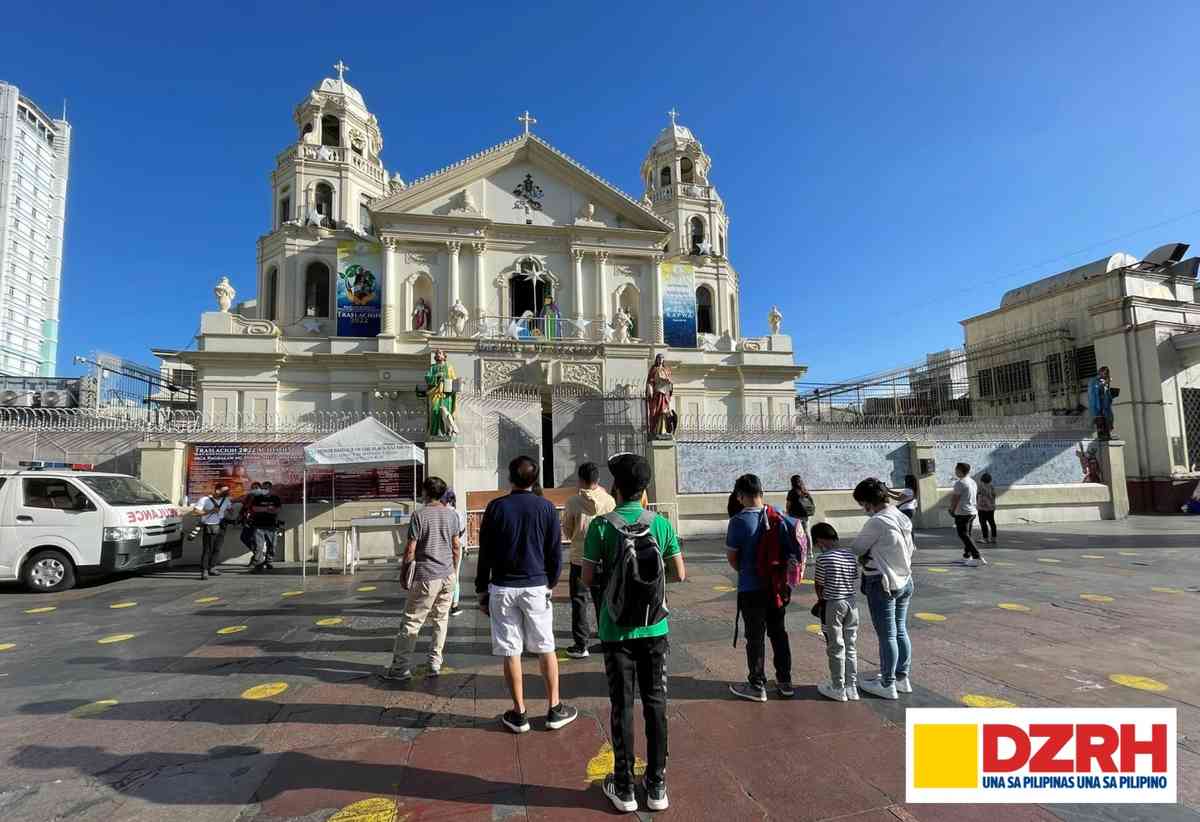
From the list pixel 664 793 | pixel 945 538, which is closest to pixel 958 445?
pixel 945 538

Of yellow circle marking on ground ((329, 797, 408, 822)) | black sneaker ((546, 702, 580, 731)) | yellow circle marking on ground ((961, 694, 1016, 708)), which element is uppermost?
black sneaker ((546, 702, 580, 731))

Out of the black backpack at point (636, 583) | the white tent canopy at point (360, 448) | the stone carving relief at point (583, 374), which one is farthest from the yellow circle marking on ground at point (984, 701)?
the stone carving relief at point (583, 374)

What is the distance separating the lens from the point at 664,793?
2709 millimetres

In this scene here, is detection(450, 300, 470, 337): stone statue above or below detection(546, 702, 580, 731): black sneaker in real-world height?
above

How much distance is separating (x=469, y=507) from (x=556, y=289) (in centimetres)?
1443

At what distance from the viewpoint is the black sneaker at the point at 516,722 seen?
139 inches

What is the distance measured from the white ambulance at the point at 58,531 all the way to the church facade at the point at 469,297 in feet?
36.5

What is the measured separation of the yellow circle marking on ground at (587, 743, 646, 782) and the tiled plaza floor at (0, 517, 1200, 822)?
13mm

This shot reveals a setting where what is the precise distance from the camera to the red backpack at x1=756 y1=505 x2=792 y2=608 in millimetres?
3932

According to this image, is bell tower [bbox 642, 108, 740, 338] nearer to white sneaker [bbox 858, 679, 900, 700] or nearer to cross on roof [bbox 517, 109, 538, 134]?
cross on roof [bbox 517, 109, 538, 134]

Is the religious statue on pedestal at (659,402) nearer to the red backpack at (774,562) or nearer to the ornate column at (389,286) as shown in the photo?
the red backpack at (774,562)

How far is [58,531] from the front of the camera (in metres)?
8.73

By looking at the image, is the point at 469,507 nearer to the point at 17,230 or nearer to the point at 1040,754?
the point at 1040,754

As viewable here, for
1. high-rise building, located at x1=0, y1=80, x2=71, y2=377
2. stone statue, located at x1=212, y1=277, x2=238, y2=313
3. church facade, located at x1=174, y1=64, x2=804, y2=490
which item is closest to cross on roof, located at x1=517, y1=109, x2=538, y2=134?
church facade, located at x1=174, y1=64, x2=804, y2=490
